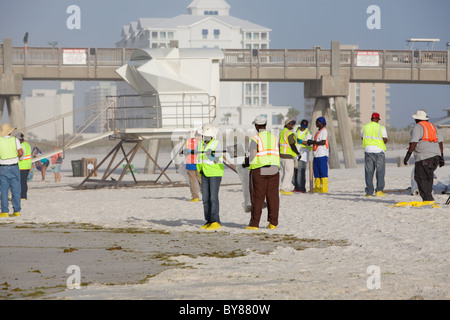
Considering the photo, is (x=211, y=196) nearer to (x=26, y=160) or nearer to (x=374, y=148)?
(x=374, y=148)

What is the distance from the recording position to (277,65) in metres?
39.9

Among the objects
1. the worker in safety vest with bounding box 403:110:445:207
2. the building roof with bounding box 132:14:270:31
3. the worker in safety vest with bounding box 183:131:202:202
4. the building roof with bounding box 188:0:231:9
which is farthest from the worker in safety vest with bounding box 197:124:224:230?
the building roof with bounding box 188:0:231:9

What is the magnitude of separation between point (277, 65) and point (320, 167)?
762 inches

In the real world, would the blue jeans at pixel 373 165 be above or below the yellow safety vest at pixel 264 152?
below

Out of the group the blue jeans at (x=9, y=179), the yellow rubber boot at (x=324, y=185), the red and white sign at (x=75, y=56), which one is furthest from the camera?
the red and white sign at (x=75, y=56)

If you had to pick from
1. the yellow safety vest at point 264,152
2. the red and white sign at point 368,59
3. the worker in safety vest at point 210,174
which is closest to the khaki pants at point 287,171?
the worker in safety vest at point 210,174

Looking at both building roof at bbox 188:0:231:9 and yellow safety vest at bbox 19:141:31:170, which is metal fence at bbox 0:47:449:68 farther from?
building roof at bbox 188:0:231:9

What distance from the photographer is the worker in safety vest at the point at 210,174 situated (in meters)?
14.2

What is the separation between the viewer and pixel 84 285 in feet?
28.4

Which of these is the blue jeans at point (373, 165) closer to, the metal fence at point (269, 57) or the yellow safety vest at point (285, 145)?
the yellow safety vest at point (285, 145)

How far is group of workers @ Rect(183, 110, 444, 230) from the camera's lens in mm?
13805

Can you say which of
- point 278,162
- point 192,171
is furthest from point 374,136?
point 278,162

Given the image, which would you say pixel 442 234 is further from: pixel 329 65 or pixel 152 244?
pixel 329 65
